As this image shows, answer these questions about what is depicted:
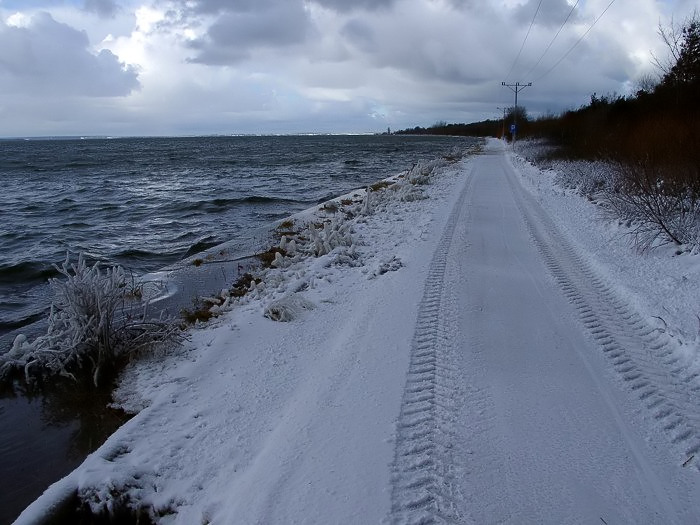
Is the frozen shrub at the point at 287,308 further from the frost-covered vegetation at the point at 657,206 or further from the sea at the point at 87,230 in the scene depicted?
the frost-covered vegetation at the point at 657,206

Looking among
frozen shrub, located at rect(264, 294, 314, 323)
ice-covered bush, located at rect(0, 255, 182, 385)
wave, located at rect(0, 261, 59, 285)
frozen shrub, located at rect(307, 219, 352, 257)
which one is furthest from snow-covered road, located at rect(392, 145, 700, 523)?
wave, located at rect(0, 261, 59, 285)

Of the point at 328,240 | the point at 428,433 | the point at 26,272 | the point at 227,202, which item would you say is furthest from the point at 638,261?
the point at 227,202

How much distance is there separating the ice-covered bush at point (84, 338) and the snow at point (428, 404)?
0.37 metres

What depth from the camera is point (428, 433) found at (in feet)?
12.4

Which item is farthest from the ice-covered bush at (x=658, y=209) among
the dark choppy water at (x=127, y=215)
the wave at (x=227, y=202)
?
the wave at (x=227, y=202)

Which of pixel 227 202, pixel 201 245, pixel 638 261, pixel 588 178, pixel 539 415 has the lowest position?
pixel 201 245

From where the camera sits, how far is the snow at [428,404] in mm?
3223

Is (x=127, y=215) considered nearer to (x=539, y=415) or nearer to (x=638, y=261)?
(x=638, y=261)

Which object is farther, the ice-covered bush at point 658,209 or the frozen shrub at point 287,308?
the ice-covered bush at point 658,209

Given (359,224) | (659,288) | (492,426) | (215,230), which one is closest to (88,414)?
(492,426)

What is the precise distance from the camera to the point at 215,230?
15914 millimetres

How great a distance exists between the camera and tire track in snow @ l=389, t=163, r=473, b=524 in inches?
121

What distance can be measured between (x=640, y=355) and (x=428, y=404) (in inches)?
97.5

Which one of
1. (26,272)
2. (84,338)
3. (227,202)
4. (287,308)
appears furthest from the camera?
(227,202)
